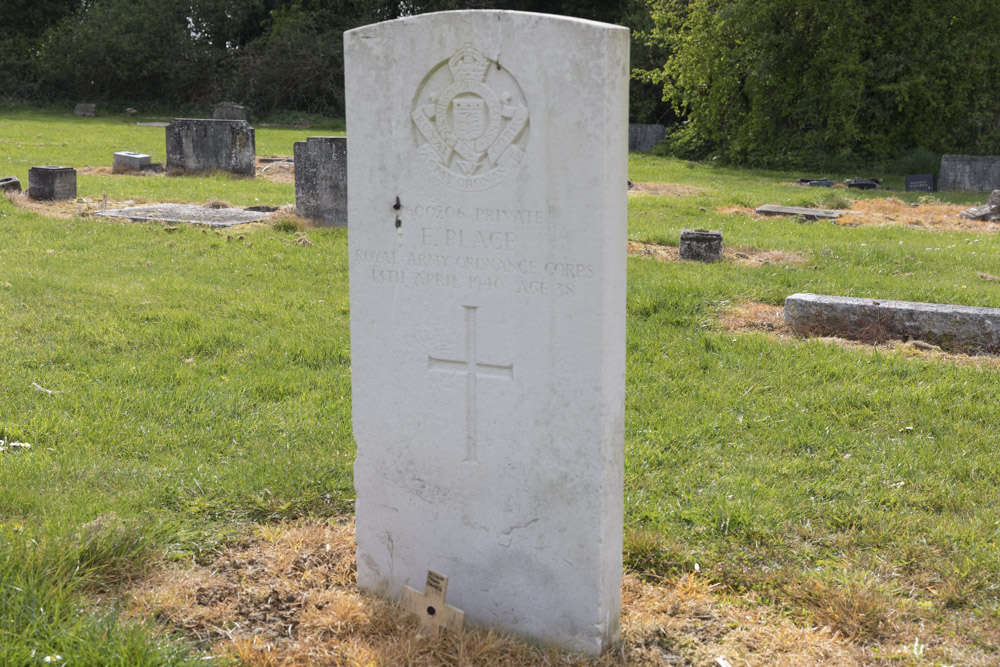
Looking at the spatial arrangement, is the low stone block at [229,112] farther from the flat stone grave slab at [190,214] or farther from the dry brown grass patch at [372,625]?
the dry brown grass patch at [372,625]

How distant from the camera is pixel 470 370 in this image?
323cm

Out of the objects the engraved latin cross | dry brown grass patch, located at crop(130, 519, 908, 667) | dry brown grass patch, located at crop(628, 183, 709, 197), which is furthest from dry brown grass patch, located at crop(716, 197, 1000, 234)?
the engraved latin cross

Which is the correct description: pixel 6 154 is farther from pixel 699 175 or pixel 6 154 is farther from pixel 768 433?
pixel 768 433

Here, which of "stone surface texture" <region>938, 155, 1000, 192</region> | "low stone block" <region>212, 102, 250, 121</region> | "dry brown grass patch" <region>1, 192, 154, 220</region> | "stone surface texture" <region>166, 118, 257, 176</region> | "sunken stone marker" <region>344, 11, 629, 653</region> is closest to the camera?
"sunken stone marker" <region>344, 11, 629, 653</region>

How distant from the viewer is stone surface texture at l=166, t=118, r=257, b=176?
1706 centimetres

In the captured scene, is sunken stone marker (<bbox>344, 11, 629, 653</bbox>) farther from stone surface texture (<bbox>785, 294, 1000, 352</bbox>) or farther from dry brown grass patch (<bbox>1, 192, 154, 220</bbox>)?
dry brown grass patch (<bbox>1, 192, 154, 220</bbox>)

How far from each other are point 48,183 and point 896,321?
1128 centimetres

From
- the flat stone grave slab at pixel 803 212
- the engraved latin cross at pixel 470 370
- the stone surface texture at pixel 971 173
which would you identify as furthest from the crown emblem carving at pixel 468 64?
the stone surface texture at pixel 971 173

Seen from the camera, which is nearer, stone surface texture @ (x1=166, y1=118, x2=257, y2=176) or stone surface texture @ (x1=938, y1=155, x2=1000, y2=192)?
stone surface texture @ (x1=166, y1=118, x2=257, y2=176)

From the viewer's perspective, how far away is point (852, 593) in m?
3.50

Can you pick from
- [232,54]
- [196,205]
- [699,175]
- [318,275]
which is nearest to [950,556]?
[318,275]

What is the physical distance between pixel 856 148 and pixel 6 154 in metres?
19.6

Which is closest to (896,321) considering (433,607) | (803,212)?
(433,607)

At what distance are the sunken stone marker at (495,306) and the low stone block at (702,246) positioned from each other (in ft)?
23.5
